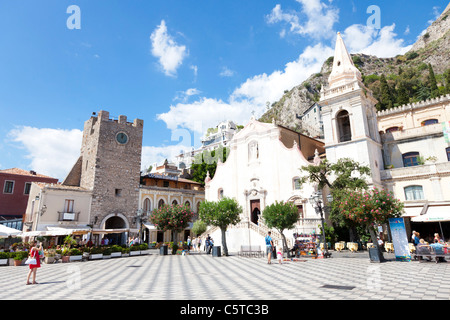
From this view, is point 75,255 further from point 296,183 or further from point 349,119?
point 349,119

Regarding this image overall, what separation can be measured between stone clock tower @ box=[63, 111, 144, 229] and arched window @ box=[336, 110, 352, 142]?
2574cm

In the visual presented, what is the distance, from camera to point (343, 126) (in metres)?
32.9

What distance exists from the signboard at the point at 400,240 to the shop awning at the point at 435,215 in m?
6.06

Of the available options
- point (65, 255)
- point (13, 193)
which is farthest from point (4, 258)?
point (13, 193)

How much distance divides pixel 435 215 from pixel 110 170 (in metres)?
33.8

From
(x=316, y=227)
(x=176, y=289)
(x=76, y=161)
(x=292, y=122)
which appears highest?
(x=292, y=122)

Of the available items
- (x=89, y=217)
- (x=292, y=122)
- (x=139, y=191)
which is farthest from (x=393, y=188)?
(x=292, y=122)

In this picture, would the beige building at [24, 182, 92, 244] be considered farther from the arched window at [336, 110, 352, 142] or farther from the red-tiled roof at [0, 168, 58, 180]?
the arched window at [336, 110, 352, 142]

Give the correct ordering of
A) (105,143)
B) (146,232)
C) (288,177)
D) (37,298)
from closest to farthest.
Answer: (37,298) → (288,177) → (105,143) → (146,232)

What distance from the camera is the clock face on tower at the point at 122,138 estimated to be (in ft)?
124

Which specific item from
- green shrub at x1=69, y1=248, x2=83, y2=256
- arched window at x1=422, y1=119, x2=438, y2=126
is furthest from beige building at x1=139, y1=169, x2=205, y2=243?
arched window at x1=422, y1=119, x2=438, y2=126
